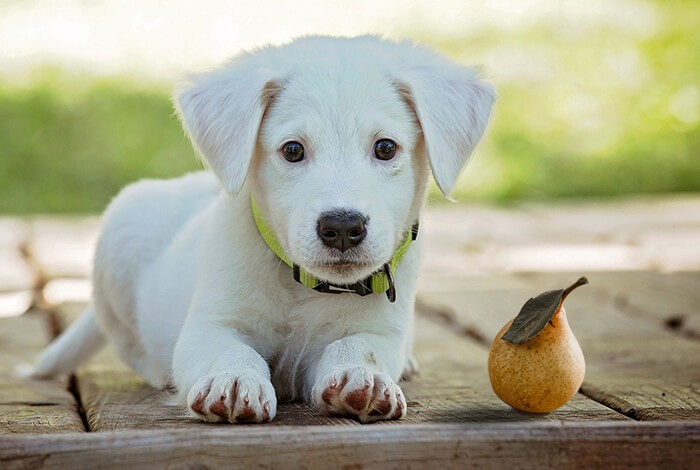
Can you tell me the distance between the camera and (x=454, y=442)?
8.63ft

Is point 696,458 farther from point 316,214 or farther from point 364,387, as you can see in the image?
point 316,214

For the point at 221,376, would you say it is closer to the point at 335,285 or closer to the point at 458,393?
the point at 335,285

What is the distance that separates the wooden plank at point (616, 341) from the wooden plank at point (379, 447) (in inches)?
13.9

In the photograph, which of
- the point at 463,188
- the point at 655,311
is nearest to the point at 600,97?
the point at 463,188

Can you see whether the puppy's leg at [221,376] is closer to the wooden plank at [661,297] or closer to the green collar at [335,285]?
the green collar at [335,285]

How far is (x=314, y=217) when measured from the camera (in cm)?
296

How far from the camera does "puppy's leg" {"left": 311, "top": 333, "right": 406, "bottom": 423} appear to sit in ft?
9.40

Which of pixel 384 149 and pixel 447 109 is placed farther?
pixel 447 109

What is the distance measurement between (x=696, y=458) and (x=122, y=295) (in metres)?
2.19

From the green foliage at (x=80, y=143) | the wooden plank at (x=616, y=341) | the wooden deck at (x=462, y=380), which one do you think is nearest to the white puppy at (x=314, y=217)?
the wooden deck at (x=462, y=380)

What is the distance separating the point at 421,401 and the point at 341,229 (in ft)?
2.09

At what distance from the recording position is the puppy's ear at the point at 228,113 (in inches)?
127

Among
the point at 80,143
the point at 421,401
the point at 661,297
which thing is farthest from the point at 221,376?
the point at 80,143

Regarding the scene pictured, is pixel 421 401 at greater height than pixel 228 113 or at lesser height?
lesser
